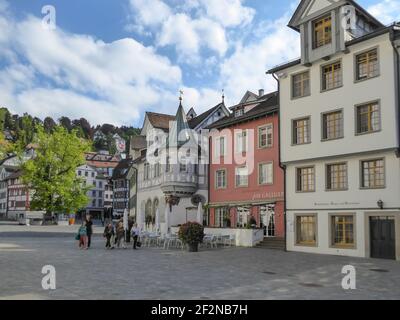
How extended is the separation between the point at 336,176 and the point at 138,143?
97.0 ft

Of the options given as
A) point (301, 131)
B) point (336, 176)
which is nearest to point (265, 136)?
point (301, 131)

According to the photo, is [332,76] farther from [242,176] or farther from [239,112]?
[242,176]

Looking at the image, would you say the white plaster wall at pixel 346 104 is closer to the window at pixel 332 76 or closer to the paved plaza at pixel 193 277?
the window at pixel 332 76

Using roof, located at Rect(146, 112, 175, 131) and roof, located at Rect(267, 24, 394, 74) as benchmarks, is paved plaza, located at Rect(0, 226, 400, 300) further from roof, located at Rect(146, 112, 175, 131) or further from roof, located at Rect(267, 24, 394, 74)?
roof, located at Rect(146, 112, 175, 131)

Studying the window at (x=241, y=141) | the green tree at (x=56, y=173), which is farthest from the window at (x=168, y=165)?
the green tree at (x=56, y=173)

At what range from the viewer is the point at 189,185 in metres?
39.1

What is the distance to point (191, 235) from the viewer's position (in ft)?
86.8

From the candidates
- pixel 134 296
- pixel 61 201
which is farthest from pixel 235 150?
pixel 61 201

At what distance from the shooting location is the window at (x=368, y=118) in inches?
947

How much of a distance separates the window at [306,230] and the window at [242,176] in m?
6.69

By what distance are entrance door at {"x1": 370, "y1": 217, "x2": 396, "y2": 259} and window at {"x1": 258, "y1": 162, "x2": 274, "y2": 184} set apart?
28.7 feet

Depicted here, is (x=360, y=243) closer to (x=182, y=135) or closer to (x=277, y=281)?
(x=277, y=281)

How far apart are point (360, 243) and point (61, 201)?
1797 inches

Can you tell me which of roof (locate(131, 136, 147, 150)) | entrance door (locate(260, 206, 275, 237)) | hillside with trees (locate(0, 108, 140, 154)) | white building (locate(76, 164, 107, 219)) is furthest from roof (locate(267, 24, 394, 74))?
hillside with trees (locate(0, 108, 140, 154))
